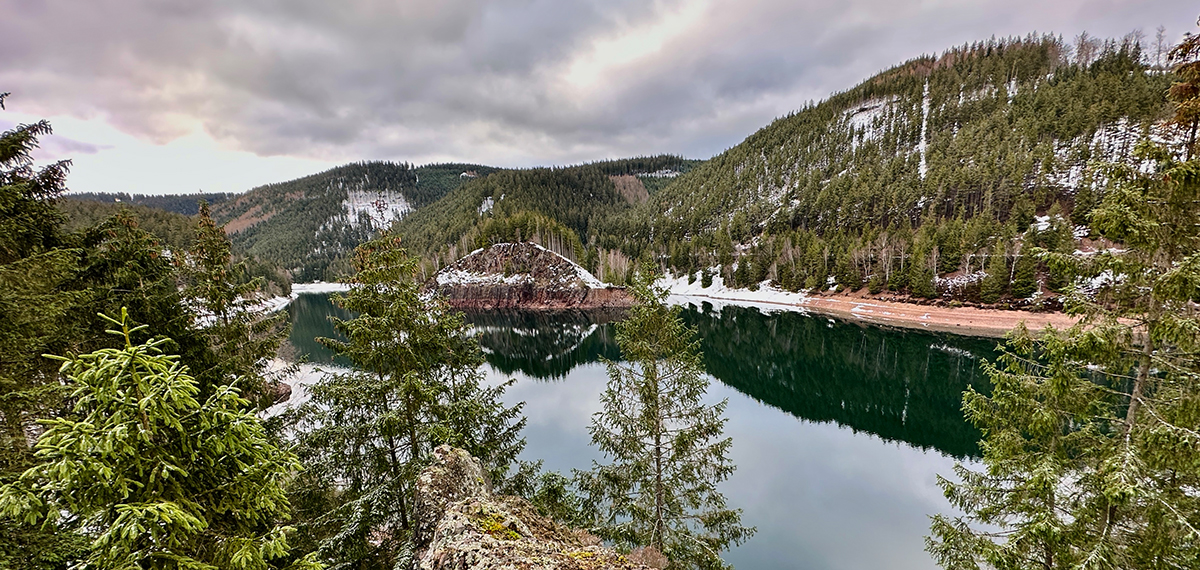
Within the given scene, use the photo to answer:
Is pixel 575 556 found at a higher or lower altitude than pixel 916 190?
lower

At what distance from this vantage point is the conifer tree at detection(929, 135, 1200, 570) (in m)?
5.56

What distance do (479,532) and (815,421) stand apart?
105ft

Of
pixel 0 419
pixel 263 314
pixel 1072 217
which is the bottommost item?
pixel 0 419

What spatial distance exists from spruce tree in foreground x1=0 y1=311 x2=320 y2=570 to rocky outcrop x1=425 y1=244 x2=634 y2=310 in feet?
278

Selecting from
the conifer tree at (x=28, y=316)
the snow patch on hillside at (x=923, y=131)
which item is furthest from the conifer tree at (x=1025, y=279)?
the conifer tree at (x=28, y=316)

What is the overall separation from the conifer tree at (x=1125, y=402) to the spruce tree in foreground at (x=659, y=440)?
17.8 feet

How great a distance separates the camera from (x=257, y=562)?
3529 millimetres

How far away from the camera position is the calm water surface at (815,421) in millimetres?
18672

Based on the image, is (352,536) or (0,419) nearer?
(0,419)

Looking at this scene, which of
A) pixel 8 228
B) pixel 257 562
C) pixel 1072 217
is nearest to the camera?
pixel 257 562

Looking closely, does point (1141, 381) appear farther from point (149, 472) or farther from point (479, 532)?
point (149, 472)

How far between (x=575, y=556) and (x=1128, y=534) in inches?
332

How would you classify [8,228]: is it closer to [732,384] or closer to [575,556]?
[575,556]

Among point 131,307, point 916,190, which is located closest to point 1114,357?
point 131,307
